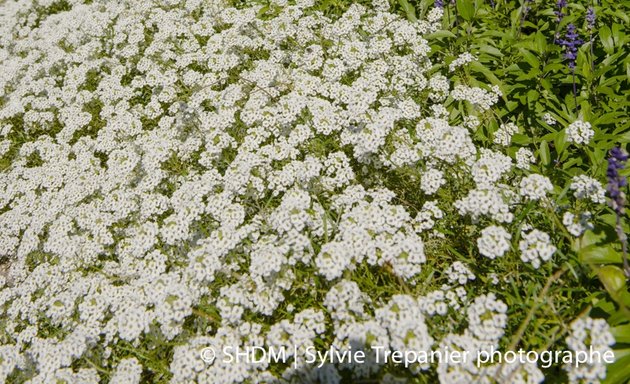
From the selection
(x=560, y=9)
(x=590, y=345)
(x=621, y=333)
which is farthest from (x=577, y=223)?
(x=560, y=9)

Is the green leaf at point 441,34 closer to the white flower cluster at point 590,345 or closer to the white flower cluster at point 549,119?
the white flower cluster at point 549,119

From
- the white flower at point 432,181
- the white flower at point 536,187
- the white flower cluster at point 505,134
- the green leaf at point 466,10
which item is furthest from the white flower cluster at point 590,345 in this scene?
the green leaf at point 466,10

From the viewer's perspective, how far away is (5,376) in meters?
4.79

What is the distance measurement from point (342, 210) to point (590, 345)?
2.58 m

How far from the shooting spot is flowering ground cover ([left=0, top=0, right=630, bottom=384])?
3.71 meters

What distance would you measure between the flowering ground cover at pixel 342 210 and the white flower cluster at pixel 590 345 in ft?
0.05

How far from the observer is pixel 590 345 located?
314cm

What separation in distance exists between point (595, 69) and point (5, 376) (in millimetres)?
7953

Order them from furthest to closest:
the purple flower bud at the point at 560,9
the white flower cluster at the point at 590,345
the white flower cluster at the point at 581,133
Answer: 1. the purple flower bud at the point at 560,9
2. the white flower cluster at the point at 581,133
3. the white flower cluster at the point at 590,345

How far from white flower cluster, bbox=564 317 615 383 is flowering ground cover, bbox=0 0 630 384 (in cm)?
1

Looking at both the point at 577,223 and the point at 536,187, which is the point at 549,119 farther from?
the point at 577,223

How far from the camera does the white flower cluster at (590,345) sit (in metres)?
3.04

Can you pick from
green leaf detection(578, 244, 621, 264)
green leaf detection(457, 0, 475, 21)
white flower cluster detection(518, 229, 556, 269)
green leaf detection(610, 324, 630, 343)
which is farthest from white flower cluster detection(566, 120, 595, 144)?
green leaf detection(457, 0, 475, 21)

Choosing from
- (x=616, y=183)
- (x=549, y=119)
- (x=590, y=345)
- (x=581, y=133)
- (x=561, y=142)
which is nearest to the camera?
(x=590, y=345)
